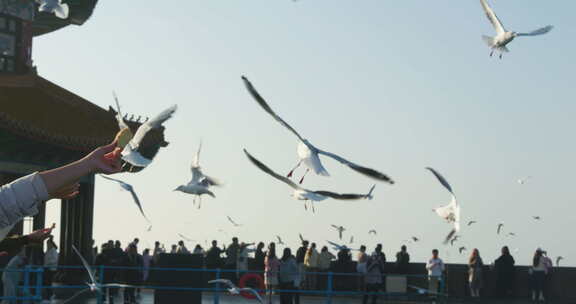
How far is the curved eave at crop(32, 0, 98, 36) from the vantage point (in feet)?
115

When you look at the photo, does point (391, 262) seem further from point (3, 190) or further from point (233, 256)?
point (3, 190)

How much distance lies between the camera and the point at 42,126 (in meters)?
27.9

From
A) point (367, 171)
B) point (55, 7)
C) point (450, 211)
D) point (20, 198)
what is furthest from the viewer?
point (55, 7)

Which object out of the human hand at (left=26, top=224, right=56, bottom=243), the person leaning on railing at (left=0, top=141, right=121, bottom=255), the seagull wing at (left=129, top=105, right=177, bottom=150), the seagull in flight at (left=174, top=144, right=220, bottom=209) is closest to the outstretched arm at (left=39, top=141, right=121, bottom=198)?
the person leaning on railing at (left=0, top=141, right=121, bottom=255)

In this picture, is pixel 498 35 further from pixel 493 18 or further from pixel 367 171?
pixel 367 171

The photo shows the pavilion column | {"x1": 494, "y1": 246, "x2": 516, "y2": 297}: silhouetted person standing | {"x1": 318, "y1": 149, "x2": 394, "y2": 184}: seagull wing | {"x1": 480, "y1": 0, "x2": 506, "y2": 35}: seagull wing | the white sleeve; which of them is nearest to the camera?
the white sleeve

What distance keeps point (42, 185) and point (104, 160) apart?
0.25 meters

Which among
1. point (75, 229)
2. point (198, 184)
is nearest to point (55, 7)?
point (198, 184)

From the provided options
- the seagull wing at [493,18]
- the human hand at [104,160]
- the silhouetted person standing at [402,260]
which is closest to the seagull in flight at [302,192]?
the human hand at [104,160]

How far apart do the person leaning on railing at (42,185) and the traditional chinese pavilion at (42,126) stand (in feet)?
77.0

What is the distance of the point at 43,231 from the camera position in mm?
4074

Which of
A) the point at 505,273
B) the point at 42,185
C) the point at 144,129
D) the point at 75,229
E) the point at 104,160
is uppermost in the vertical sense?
the point at 75,229

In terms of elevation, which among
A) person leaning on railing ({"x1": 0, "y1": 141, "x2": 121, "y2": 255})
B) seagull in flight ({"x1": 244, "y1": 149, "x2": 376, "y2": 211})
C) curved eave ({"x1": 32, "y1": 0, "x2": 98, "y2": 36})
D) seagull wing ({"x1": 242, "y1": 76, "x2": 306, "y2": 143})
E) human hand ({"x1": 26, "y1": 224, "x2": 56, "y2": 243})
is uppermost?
curved eave ({"x1": 32, "y1": 0, "x2": 98, "y2": 36})

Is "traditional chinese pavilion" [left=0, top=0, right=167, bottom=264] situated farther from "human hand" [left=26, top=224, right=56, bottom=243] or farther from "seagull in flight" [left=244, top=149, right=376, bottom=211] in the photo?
"human hand" [left=26, top=224, right=56, bottom=243]
